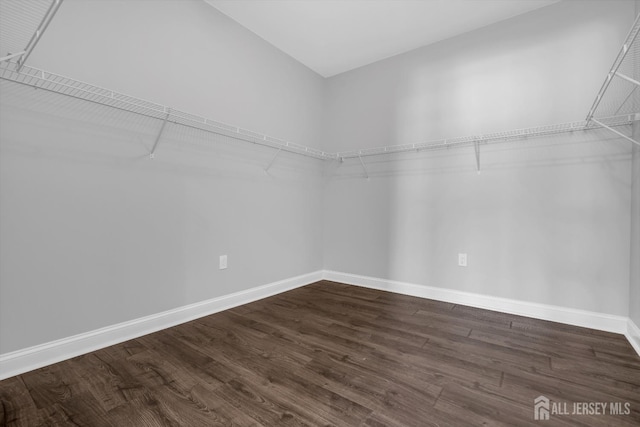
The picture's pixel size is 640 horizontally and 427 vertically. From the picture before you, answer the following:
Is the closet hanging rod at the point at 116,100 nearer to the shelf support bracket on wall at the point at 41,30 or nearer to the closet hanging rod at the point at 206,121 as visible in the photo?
the closet hanging rod at the point at 206,121

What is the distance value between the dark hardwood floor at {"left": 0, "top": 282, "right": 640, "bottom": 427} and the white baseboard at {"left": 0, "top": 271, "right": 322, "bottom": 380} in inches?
2.1

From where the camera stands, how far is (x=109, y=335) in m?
1.58

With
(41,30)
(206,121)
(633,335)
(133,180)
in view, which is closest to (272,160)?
(206,121)

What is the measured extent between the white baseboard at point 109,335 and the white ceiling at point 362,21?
2.27 meters

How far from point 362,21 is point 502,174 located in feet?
5.55

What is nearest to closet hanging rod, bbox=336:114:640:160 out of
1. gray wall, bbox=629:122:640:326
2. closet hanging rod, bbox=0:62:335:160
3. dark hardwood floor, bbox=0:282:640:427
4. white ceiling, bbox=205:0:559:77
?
gray wall, bbox=629:122:640:326

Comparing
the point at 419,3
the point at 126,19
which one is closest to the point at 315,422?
the point at 126,19

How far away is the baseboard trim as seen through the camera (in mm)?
1830

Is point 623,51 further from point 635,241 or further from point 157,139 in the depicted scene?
point 157,139

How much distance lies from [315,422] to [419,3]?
2689 millimetres

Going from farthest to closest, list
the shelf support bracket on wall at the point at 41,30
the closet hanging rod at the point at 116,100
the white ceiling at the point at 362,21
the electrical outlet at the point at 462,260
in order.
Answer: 1. the electrical outlet at the point at 462,260
2. the white ceiling at the point at 362,21
3. the closet hanging rod at the point at 116,100
4. the shelf support bracket on wall at the point at 41,30

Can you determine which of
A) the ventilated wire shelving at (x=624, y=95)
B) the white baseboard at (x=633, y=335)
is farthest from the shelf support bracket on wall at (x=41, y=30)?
the white baseboard at (x=633, y=335)

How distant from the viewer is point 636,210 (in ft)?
5.61

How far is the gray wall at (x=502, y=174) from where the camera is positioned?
1.87 meters
